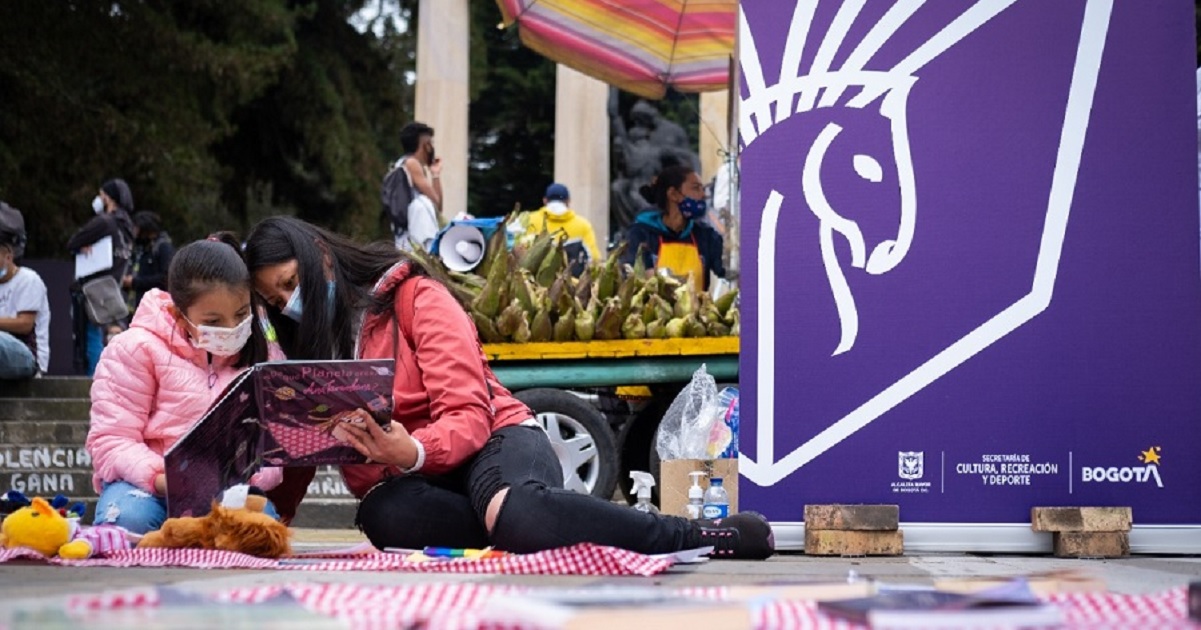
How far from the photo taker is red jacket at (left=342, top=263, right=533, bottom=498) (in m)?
4.98

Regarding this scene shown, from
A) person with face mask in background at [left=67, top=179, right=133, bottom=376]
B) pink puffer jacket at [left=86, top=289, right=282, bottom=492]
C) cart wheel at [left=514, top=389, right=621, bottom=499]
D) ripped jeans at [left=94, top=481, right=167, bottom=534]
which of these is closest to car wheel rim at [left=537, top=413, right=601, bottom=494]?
cart wheel at [left=514, top=389, right=621, bottom=499]

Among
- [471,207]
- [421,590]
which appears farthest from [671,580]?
[471,207]

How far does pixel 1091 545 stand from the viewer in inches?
226

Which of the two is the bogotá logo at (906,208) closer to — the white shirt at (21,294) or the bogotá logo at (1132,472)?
the bogotá logo at (1132,472)

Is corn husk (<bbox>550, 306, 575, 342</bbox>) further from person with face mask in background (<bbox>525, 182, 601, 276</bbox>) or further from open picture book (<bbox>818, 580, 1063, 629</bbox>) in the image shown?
open picture book (<bbox>818, 580, 1063, 629</bbox>)

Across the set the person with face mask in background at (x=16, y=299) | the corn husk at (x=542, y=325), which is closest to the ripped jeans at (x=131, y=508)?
the corn husk at (x=542, y=325)

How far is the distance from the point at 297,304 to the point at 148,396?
0.79 metres

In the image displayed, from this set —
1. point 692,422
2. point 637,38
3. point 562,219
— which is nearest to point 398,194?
point 562,219

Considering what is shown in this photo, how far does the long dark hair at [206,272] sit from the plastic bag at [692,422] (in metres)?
2.07

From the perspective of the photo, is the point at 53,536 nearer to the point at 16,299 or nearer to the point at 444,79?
the point at 16,299

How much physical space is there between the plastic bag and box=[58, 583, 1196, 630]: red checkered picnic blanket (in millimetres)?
2907

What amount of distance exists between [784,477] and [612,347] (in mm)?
2917

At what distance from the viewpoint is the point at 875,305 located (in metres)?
5.91

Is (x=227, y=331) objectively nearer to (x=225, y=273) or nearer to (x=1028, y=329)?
(x=225, y=273)
